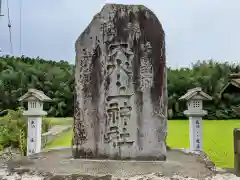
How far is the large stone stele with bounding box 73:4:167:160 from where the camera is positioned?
298 centimetres

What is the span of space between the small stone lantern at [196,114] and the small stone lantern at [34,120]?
2.57m

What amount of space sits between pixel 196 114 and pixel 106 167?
11.0 feet

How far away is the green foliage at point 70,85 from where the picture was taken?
41.3 ft

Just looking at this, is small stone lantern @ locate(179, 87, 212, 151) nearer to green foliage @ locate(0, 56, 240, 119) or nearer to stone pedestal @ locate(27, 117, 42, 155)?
stone pedestal @ locate(27, 117, 42, 155)

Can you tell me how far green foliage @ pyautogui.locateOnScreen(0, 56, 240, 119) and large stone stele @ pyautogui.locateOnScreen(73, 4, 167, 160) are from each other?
951 cm

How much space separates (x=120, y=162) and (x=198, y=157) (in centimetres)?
99

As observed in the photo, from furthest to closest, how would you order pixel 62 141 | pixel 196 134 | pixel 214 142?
pixel 62 141 < pixel 214 142 < pixel 196 134

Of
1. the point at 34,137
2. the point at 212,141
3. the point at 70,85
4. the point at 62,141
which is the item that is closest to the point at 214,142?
the point at 212,141

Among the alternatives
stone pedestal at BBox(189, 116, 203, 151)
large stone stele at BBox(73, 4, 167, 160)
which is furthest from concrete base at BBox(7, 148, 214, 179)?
stone pedestal at BBox(189, 116, 203, 151)

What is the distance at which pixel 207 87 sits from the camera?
505 inches

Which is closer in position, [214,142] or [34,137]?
[34,137]

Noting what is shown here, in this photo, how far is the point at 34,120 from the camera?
5.88 meters

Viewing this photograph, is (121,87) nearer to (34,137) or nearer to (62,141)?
(34,137)

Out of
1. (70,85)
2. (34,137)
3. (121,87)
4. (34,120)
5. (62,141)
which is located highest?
(70,85)
